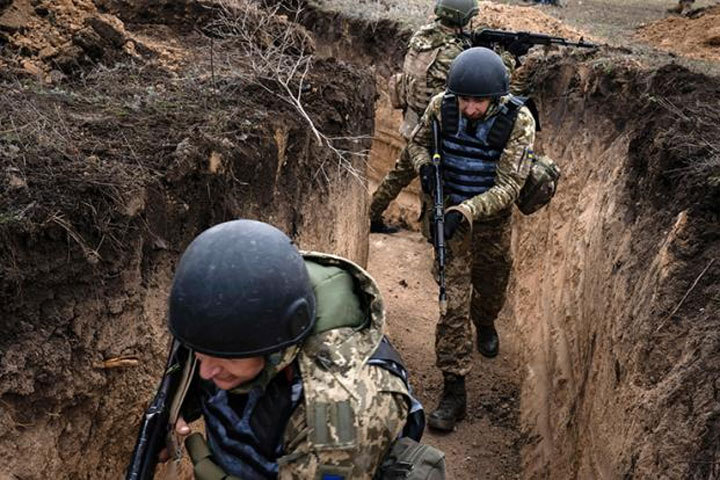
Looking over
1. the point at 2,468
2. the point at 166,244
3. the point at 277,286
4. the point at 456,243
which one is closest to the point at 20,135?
the point at 166,244

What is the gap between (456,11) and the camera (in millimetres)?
7840

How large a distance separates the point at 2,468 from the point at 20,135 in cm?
178

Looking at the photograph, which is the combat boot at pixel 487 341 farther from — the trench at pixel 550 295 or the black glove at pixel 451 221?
the black glove at pixel 451 221

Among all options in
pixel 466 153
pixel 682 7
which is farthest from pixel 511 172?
pixel 682 7

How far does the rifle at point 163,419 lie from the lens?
2.61m

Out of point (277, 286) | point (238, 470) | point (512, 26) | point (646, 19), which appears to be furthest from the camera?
point (646, 19)

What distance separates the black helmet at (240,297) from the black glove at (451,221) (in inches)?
116

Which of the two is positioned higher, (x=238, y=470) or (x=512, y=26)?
(x=238, y=470)

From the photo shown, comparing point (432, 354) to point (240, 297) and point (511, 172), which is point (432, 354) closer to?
point (511, 172)

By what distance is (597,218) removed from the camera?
580cm

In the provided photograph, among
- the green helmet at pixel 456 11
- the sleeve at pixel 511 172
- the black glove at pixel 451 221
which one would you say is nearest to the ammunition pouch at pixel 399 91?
the green helmet at pixel 456 11

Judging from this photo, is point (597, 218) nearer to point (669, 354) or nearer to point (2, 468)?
point (669, 354)

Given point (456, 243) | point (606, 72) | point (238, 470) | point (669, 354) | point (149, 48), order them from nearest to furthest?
point (238, 470) < point (669, 354) < point (456, 243) < point (149, 48) < point (606, 72)

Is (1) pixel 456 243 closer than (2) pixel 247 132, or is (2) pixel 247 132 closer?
(2) pixel 247 132
